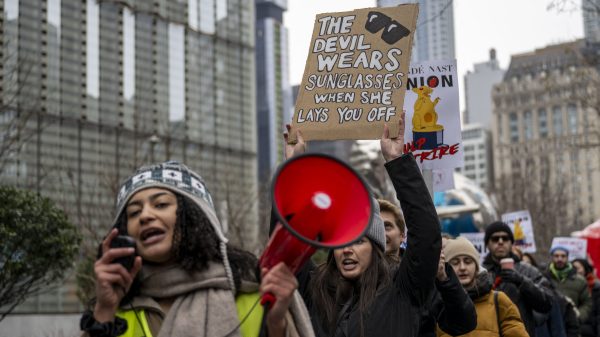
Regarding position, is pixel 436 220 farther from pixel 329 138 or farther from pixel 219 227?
pixel 219 227

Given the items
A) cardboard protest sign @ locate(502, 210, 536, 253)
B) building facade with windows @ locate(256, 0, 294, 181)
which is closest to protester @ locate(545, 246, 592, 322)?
cardboard protest sign @ locate(502, 210, 536, 253)

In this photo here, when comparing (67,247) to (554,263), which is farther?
(67,247)

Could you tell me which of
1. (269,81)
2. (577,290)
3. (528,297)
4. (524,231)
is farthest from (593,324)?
(269,81)

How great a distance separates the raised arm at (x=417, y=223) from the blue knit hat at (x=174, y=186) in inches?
49.1

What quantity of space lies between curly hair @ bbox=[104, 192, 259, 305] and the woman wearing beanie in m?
3.22

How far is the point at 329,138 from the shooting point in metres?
5.19

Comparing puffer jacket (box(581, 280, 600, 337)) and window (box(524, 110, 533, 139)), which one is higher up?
window (box(524, 110, 533, 139))

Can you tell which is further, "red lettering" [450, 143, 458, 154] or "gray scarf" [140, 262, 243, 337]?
"red lettering" [450, 143, 458, 154]

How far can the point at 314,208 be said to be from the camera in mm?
2801

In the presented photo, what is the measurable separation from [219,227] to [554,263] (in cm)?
922

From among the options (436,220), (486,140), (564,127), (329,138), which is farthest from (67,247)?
(486,140)

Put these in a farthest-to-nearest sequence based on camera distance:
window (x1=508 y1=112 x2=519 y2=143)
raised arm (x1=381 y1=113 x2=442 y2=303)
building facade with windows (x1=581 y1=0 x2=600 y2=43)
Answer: window (x1=508 y1=112 x2=519 y2=143) < building facade with windows (x1=581 y1=0 x2=600 y2=43) < raised arm (x1=381 y1=113 x2=442 y2=303)

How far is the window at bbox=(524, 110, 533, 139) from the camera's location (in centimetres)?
13362

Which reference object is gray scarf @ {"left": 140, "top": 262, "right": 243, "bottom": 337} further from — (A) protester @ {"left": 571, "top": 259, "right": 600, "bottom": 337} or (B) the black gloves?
(A) protester @ {"left": 571, "top": 259, "right": 600, "bottom": 337}
